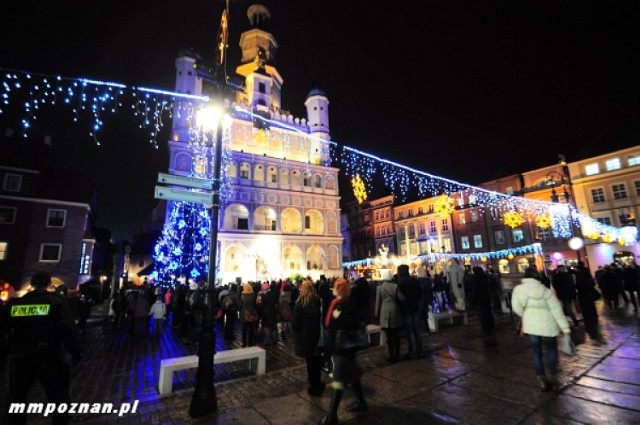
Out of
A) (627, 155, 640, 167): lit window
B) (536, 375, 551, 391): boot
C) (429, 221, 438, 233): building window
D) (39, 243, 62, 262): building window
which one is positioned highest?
(627, 155, 640, 167): lit window

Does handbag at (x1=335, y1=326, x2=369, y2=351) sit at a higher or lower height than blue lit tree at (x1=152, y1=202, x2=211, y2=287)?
lower

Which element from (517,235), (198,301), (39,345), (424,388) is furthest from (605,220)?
(39,345)

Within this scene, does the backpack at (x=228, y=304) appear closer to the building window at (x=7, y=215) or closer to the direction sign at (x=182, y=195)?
the direction sign at (x=182, y=195)

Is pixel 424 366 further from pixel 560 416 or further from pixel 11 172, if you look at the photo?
pixel 11 172

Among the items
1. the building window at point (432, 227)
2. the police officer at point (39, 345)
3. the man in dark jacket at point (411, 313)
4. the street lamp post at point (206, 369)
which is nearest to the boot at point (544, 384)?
the man in dark jacket at point (411, 313)

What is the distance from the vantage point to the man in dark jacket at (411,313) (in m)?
6.79

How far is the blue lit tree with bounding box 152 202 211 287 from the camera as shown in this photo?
24.6 meters

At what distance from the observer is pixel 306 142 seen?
4388 centimetres

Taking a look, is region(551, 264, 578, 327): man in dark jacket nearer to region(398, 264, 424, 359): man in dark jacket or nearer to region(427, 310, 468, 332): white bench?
region(427, 310, 468, 332): white bench

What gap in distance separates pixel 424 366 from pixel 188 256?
2294 centimetres

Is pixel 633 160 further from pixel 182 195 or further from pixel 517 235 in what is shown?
pixel 182 195

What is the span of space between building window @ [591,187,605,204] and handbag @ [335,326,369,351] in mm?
40836

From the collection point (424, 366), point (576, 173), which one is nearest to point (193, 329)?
point (424, 366)

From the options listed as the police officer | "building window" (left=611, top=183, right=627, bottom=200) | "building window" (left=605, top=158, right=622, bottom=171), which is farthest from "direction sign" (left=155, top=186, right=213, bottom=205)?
"building window" (left=605, top=158, right=622, bottom=171)
